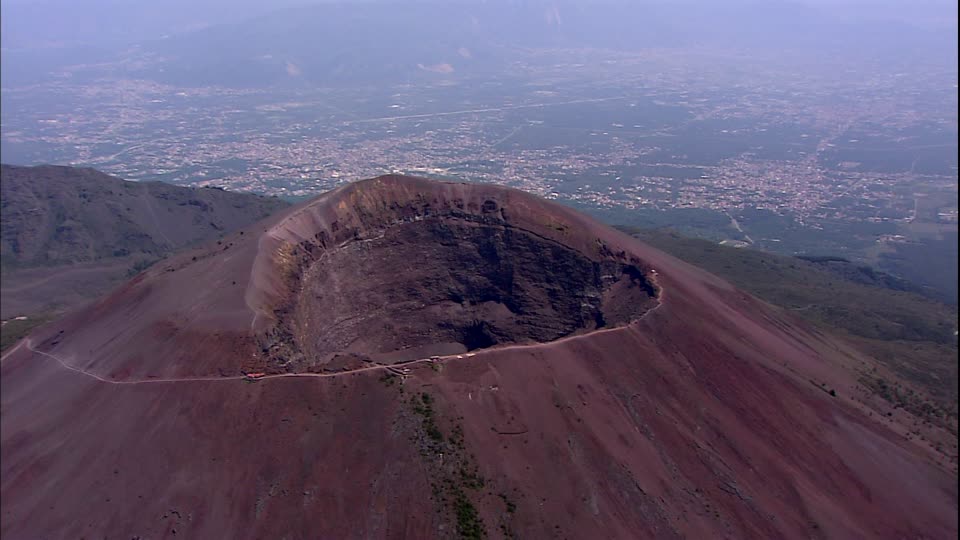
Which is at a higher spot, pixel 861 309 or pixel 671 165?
pixel 861 309

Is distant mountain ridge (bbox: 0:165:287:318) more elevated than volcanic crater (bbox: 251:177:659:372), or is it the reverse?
volcanic crater (bbox: 251:177:659:372)

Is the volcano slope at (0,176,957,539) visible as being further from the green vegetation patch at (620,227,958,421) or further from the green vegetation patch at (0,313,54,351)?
the green vegetation patch at (0,313,54,351)

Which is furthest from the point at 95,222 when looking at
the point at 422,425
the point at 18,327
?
the point at 422,425

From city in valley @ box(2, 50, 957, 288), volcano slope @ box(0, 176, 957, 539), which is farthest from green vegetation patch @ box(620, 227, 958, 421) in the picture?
city in valley @ box(2, 50, 957, 288)

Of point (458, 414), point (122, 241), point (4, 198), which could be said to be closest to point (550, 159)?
point (122, 241)

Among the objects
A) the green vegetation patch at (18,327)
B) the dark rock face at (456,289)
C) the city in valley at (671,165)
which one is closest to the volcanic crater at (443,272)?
the dark rock face at (456,289)

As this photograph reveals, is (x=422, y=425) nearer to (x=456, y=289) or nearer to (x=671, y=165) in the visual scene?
(x=456, y=289)
